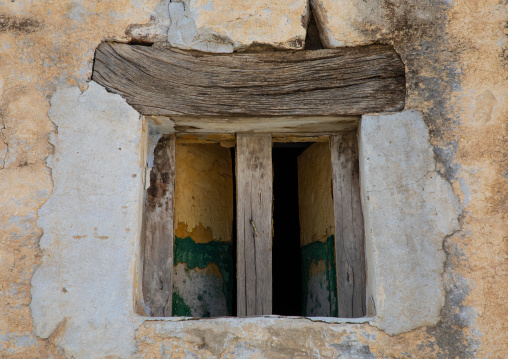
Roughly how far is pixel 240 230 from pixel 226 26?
1121 mm

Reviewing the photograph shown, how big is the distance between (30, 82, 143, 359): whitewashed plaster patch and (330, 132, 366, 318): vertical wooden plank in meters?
1.13

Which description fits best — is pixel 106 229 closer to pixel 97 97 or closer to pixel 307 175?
pixel 97 97

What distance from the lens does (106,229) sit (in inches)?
98.9

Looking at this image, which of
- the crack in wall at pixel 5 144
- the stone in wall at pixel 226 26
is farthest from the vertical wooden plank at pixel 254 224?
the crack in wall at pixel 5 144

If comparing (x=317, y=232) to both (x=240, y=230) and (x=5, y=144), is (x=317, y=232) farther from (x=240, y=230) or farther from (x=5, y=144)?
(x=5, y=144)

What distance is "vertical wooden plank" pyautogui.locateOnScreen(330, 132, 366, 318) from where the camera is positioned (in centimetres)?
282

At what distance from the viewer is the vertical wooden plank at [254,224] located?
2885 mm

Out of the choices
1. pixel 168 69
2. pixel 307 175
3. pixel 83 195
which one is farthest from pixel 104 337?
pixel 307 175

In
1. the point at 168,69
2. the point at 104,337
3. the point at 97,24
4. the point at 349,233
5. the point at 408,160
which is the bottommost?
the point at 104,337

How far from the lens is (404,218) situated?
2.55 meters

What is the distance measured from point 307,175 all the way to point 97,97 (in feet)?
5.44

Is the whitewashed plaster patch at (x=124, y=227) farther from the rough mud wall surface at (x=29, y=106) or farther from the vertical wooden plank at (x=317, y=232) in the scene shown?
the vertical wooden plank at (x=317, y=232)

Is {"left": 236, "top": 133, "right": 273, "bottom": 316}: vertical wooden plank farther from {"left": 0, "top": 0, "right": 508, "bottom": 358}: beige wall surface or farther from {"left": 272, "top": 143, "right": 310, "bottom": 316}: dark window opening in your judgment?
{"left": 272, "top": 143, "right": 310, "bottom": 316}: dark window opening

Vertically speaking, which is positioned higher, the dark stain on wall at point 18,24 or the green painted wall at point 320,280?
the dark stain on wall at point 18,24
